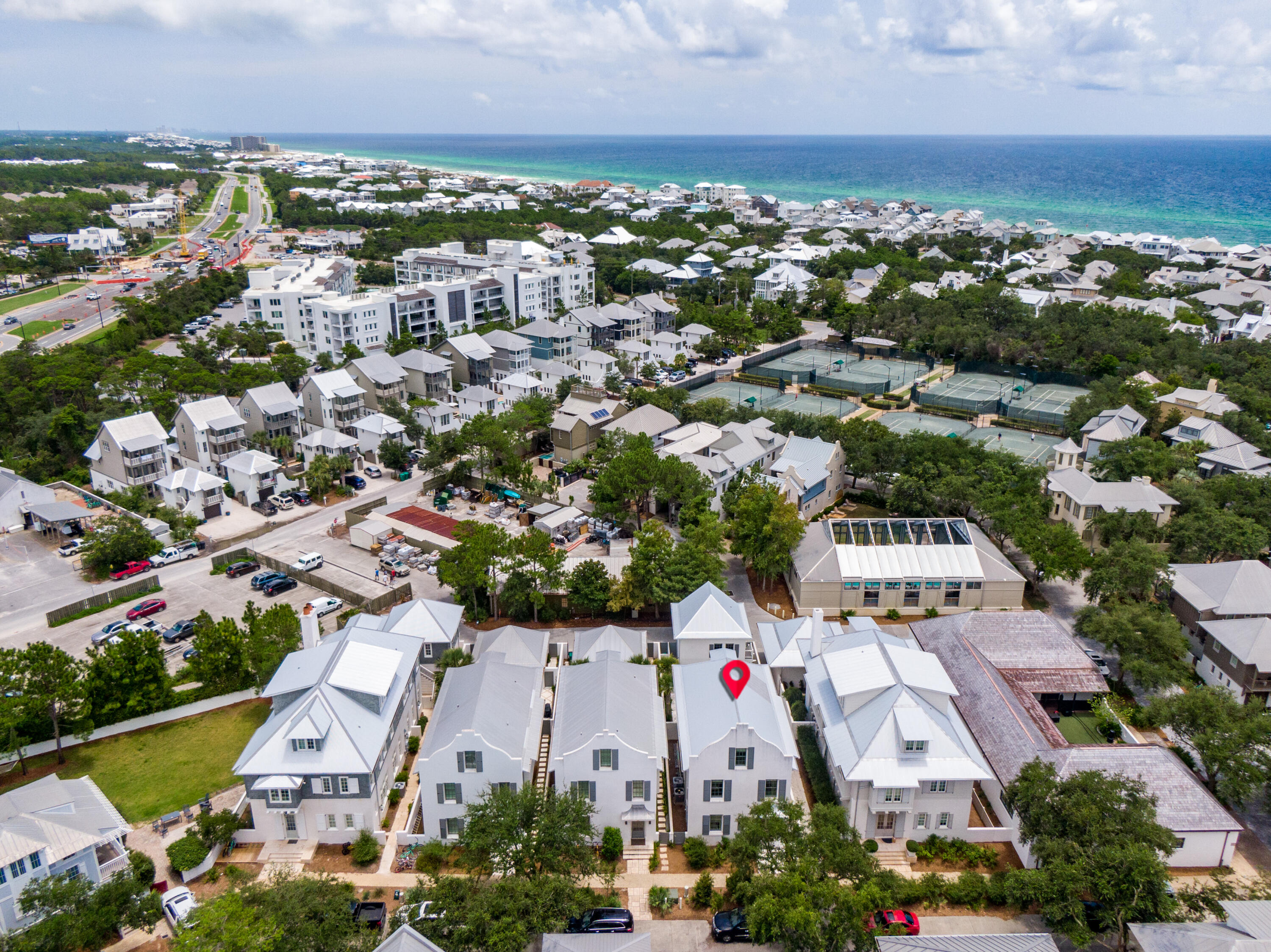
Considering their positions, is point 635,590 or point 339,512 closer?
point 635,590

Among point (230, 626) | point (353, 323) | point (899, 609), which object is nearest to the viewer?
point (230, 626)

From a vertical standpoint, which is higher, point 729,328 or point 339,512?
point 729,328

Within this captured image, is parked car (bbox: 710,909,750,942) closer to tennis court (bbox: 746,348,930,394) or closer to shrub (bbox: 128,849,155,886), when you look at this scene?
shrub (bbox: 128,849,155,886)

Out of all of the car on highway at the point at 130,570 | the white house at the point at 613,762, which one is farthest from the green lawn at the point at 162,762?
the car on highway at the point at 130,570

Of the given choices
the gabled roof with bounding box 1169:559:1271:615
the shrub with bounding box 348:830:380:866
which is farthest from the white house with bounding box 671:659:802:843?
the gabled roof with bounding box 1169:559:1271:615

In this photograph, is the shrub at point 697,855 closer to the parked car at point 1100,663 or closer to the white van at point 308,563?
the parked car at point 1100,663

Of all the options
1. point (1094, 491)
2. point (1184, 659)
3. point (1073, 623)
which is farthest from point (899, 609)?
point (1094, 491)

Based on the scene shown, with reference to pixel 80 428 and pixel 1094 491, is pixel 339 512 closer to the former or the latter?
pixel 80 428
